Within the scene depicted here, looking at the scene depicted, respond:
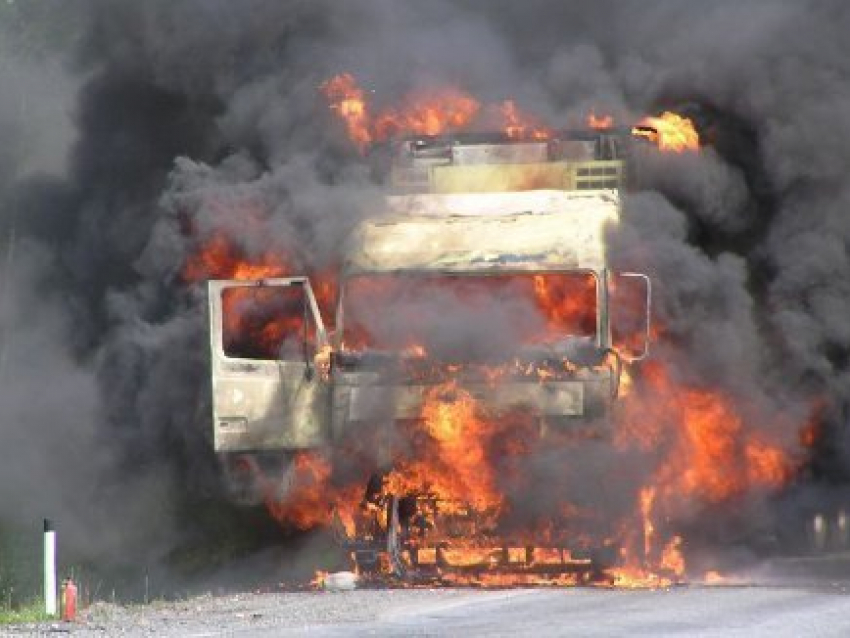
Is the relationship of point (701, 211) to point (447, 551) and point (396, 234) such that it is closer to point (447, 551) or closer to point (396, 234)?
point (396, 234)

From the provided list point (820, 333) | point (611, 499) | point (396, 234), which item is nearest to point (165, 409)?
point (396, 234)

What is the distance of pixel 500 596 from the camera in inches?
679

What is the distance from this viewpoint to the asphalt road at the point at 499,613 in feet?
47.1

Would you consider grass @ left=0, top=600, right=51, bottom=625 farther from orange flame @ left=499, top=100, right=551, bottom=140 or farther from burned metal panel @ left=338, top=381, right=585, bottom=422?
orange flame @ left=499, top=100, right=551, bottom=140

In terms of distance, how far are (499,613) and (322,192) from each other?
21.4ft

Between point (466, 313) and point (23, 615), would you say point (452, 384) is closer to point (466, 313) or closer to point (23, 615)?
point (466, 313)

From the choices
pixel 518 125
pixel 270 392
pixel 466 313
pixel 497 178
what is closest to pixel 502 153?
pixel 497 178

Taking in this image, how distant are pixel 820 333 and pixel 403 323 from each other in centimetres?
420

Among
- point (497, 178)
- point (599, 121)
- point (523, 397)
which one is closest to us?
point (523, 397)

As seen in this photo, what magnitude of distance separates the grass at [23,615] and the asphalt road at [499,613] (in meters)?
0.38

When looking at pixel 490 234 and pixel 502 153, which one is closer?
pixel 490 234

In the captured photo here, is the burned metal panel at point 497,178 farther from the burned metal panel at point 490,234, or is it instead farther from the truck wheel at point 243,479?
the truck wheel at point 243,479

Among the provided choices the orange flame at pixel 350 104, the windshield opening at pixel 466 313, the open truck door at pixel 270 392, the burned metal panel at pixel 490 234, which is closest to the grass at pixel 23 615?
the open truck door at pixel 270 392

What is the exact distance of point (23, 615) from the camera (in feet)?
54.6
